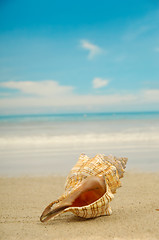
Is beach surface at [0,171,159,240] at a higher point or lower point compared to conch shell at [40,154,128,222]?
lower

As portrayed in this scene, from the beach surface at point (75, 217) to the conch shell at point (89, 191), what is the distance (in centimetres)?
11

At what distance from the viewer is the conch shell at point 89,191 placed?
76.7 inches

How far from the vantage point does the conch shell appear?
1.95m

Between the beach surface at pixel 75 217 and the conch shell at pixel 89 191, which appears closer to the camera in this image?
the beach surface at pixel 75 217

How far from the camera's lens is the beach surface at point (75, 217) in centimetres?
181

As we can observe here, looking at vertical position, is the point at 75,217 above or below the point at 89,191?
below

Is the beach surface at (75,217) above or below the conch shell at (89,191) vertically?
below

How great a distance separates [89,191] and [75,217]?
1.04 feet

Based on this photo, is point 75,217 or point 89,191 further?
point 75,217

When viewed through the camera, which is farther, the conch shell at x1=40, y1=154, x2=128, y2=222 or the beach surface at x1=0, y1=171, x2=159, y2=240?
the conch shell at x1=40, y1=154, x2=128, y2=222

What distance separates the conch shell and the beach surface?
11 centimetres

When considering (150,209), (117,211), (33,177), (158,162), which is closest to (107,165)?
(117,211)

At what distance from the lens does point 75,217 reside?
2.12 m

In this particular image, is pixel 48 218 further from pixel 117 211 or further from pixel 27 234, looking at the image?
pixel 117 211
